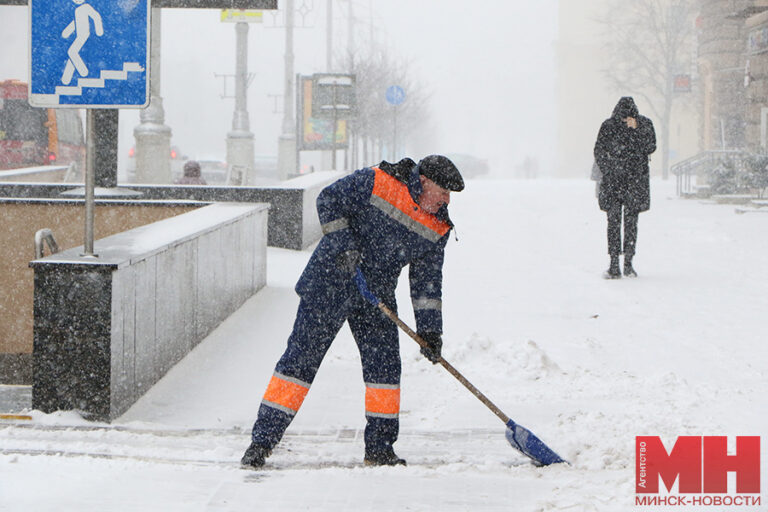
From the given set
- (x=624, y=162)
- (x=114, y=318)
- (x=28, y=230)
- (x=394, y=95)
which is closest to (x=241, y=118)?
(x=394, y=95)

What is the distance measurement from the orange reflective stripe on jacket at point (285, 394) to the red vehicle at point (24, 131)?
23.9 metres

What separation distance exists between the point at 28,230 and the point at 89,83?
4.87 metres

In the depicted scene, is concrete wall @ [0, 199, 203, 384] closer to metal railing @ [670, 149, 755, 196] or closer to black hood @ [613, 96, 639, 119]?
black hood @ [613, 96, 639, 119]

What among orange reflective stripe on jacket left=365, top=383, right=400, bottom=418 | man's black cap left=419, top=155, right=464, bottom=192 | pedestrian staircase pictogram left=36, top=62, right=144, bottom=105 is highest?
pedestrian staircase pictogram left=36, top=62, right=144, bottom=105

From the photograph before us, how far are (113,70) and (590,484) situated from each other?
332 centimetres

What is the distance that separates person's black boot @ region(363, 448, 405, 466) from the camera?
4.84 m

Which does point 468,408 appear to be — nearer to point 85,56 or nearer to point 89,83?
point 89,83

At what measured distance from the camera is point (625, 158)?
34.8ft

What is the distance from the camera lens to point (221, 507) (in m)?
4.04

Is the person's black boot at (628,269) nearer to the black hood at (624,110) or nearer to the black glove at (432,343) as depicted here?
the black hood at (624,110)

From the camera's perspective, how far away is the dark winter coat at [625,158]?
10570mm

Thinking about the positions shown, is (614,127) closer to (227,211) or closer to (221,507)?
(227,211)

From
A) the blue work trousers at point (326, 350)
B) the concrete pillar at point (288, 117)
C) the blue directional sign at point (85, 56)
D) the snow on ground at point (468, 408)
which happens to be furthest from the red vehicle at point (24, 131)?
the blue work trousers at point (326, 350)

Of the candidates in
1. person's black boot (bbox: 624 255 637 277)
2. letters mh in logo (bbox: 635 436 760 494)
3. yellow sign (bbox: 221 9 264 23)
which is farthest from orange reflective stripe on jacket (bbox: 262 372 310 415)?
yellow sign (bbox: 221 9 264 23)
